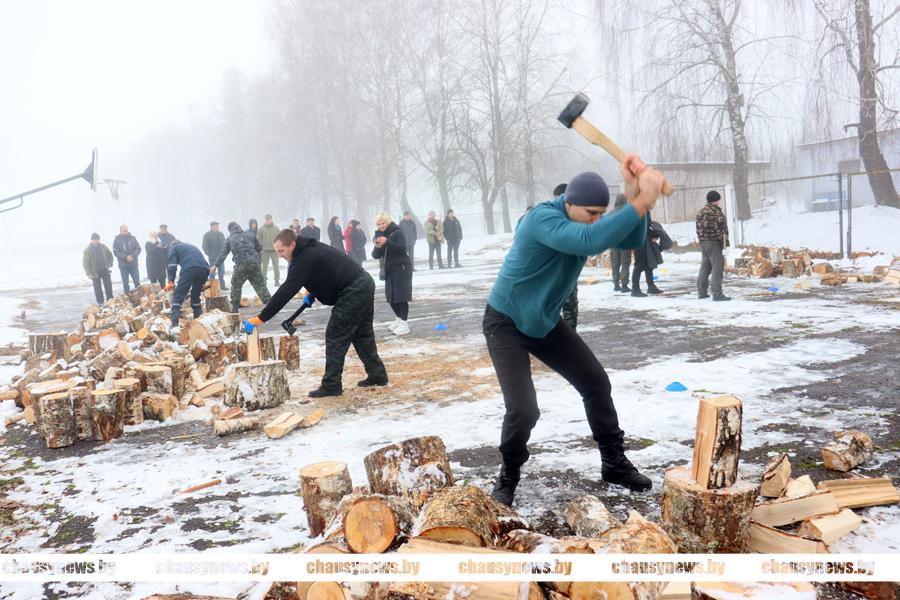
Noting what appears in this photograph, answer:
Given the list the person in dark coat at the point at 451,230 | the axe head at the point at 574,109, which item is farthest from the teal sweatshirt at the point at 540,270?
the person in dark coat at the point at 451,230

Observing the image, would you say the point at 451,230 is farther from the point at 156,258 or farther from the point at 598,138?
the point at 598,138

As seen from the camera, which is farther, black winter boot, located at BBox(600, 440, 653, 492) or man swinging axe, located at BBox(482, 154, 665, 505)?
black winter boot, located at BBox(600, 440, 653, 492)

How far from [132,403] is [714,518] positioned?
15.9 feet

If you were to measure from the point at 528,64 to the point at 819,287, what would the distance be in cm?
2181

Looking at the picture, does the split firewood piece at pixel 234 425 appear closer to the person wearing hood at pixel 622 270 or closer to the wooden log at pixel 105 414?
the wooden log at pixel 105 414

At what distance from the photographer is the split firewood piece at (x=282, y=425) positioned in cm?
475

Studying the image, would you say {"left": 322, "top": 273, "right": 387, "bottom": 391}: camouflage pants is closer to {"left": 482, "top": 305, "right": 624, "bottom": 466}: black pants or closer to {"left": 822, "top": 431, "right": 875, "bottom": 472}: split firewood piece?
{"left": 482, "top": 305, "right": 624, "bottom": 466}: black pants

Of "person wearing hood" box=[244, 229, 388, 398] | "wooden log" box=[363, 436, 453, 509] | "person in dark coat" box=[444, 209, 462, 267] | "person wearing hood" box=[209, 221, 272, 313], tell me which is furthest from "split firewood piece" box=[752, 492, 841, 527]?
"person in dark coat" box=[444, 209, 462, 267]

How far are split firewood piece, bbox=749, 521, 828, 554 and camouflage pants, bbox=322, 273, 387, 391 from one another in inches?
157

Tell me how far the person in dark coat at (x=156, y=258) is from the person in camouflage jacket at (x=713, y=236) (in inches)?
511

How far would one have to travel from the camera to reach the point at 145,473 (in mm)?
4176

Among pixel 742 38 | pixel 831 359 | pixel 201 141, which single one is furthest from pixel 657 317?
pixel 201 141

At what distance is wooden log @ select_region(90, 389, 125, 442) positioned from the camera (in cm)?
501

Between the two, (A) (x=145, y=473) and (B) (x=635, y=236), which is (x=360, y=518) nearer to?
(B) (x=635, y=236)
